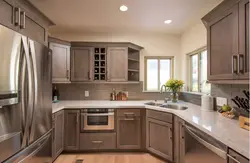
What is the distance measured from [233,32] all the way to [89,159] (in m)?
2.76

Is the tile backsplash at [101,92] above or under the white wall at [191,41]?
under

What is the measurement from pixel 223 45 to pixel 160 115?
141 cm

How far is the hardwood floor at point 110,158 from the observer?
A: 9.05ft

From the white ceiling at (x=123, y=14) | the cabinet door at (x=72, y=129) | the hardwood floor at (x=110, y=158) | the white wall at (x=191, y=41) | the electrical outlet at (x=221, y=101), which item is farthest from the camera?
the cabinet door at (x=72, y=129)

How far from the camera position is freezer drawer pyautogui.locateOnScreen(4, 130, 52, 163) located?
1450 mm

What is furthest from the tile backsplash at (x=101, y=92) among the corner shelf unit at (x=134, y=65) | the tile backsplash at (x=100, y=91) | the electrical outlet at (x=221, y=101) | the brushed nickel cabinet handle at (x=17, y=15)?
the brushed nickel cabinet handle at (x=17, y=15)

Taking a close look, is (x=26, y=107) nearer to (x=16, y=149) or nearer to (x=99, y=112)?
(x=16, y=149)

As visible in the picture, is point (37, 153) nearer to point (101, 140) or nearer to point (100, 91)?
point (101, 140)

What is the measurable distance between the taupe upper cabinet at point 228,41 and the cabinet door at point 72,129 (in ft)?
7.48

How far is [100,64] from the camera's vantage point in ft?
11.3

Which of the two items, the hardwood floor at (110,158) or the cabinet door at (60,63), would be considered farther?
the cabinet door at (60,63)

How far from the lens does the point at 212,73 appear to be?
2.02 m

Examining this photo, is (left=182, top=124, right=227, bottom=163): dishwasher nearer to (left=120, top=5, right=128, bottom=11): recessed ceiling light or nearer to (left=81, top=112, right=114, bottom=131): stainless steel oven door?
(left=81, top=112, right=114, bottom=131): stainless steel oven door

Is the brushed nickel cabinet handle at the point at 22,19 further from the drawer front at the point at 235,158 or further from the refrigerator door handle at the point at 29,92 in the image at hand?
the drawer front at the point at 235,158
